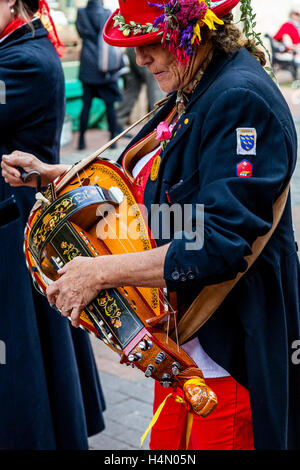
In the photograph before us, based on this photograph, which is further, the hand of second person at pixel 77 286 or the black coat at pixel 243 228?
the hand of second person at pixel 77 286

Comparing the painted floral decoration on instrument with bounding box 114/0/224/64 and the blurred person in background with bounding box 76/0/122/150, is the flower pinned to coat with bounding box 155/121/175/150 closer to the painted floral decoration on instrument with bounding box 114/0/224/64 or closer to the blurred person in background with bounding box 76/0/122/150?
the painted floral decoration on instrument with bounding box 114/0/224/64

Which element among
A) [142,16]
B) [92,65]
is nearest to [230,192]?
[142,16]

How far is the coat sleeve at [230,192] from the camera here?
161cm

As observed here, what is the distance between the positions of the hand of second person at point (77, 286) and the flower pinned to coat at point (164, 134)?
0.44 m

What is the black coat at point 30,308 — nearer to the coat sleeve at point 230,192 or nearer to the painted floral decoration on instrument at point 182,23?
the painted floral decoration on instrument at point 182,23

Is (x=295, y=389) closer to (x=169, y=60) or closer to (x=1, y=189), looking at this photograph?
(x=169, y=60)

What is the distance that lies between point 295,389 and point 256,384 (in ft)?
0.74

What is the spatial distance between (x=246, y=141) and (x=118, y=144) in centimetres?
843

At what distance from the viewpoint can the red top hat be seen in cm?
178

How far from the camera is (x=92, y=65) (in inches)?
365

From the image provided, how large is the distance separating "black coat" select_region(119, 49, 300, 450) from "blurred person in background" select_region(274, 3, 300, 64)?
1494 centimetres

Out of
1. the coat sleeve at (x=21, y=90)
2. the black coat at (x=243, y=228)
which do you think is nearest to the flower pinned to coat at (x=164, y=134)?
the black coat at (x=243, y=228)
